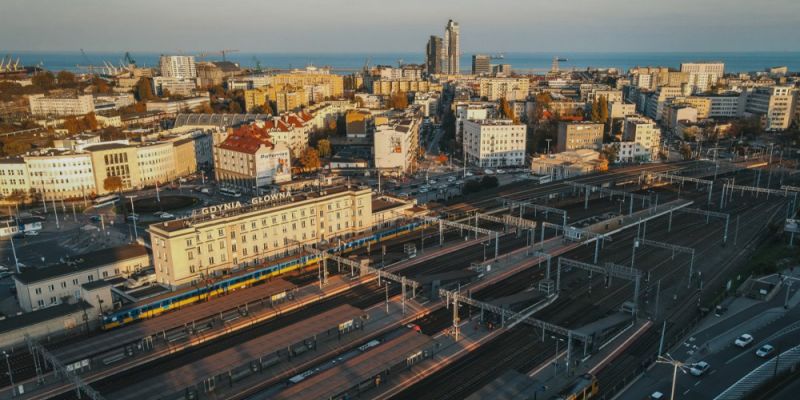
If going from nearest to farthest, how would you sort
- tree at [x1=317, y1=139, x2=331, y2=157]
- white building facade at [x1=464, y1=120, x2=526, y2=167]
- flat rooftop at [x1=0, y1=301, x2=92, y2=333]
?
flat rooftop at [x1=0, y1=301, x2=92, y2=333] < white building facade at [x1=464, y1=120, x2=526, y2=167] < tree at [x1=317, y1=139, x2=331, y2=157]

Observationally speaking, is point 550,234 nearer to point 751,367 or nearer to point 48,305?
point 751,367

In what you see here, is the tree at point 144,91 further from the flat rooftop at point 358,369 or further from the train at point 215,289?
the flat rooftop at point 358,369

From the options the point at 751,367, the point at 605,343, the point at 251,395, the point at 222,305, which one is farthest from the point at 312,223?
the point at 751,367

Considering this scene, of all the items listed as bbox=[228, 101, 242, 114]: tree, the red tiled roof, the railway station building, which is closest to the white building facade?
the red tiled roof

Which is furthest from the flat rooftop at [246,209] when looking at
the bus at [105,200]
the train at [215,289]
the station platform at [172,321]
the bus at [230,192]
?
the bus at [105,200]

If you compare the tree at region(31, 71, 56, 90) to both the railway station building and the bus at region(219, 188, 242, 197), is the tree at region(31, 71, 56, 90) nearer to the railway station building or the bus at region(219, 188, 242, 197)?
the bus at region(219, 188, 242, 197)
